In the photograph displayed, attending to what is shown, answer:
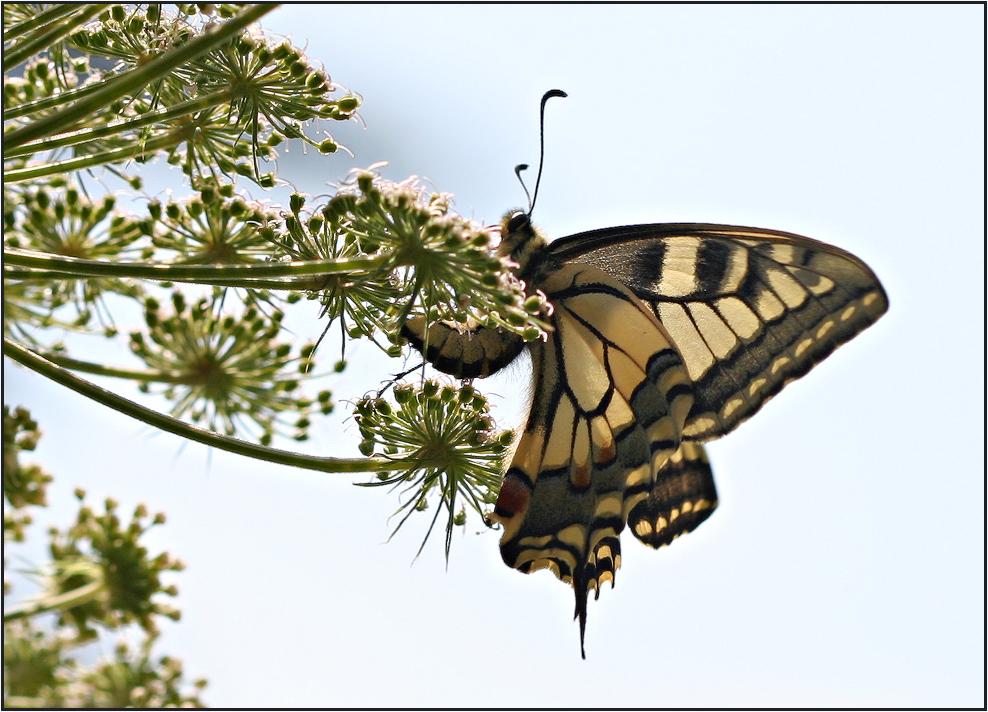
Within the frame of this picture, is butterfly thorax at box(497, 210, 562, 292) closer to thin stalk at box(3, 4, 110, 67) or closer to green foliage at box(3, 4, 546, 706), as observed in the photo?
green foliage at box(3, 4, 546, 706)

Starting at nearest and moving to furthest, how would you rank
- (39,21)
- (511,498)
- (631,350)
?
(39,21) < (511,498) < (631,350)

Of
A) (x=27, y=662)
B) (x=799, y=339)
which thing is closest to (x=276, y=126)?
(x=799, y=339)

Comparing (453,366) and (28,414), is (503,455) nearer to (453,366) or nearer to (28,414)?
(453,366)

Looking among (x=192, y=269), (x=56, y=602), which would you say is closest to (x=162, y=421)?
(x=192, y=269)

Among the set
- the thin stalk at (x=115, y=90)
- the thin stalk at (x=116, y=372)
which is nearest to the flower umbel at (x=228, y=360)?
the thin stalk at (x=116, y=372)

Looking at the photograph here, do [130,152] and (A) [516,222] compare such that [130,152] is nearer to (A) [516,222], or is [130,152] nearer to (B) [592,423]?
(A) [516,222]

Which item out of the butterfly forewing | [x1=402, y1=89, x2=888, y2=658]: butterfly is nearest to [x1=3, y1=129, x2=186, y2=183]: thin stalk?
[x1=402, y1=89, x2=888, y2=658]: butterfly
